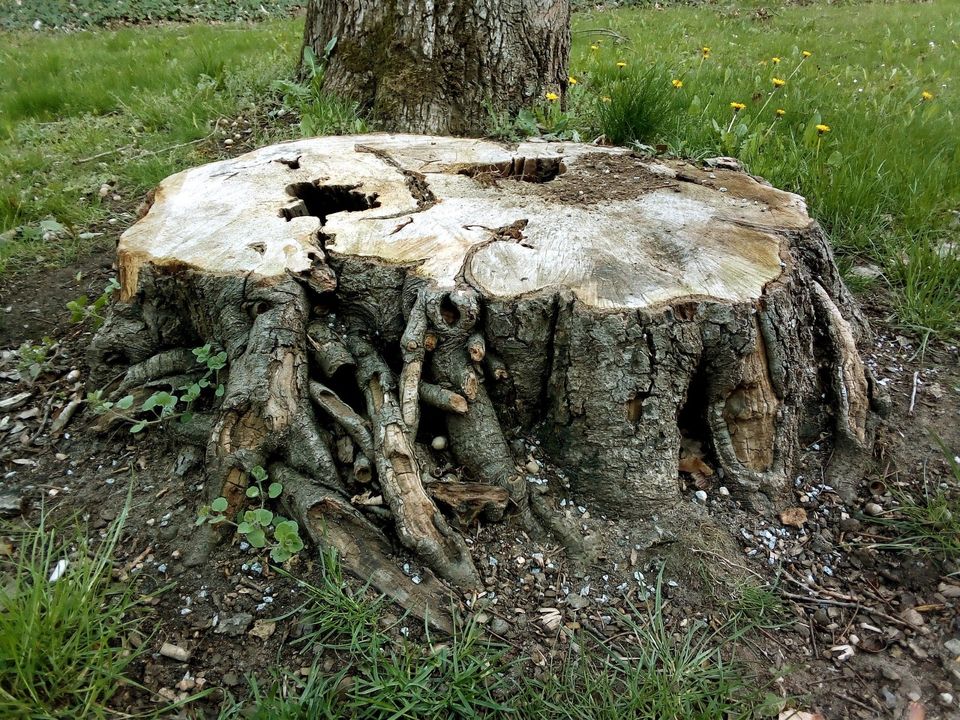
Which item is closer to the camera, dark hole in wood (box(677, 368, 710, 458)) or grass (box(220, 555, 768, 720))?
grass (box(220, 555, 768, 720))

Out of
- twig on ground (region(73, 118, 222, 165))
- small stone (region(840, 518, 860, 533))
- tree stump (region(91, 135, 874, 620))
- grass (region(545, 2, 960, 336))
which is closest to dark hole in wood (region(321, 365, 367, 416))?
tree stump (region(91, 135, 874, 620))

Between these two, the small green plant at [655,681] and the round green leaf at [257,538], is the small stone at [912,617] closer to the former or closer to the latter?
the small green plant at [655,681]

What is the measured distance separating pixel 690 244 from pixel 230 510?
5.61 ft

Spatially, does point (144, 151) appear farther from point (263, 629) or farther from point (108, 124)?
point (263, 629)

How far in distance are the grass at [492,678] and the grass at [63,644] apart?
1.02 feet

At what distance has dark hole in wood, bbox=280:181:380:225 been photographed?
2.49m

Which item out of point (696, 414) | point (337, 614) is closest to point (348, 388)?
point (337, 614)

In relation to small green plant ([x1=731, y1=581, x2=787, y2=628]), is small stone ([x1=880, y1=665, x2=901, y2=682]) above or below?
below

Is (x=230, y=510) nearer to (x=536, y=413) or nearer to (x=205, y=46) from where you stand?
(x=536, y=413)

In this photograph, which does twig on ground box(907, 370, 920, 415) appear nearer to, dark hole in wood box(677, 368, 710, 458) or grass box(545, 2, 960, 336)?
grass box(545, 2, 960, 336)

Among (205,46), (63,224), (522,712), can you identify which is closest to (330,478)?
(522,712)

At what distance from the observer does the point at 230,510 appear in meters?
1.96

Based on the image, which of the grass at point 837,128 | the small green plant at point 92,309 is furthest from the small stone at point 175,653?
the grass at point 837,128

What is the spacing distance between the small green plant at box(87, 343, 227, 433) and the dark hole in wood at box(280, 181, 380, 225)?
63 cm
